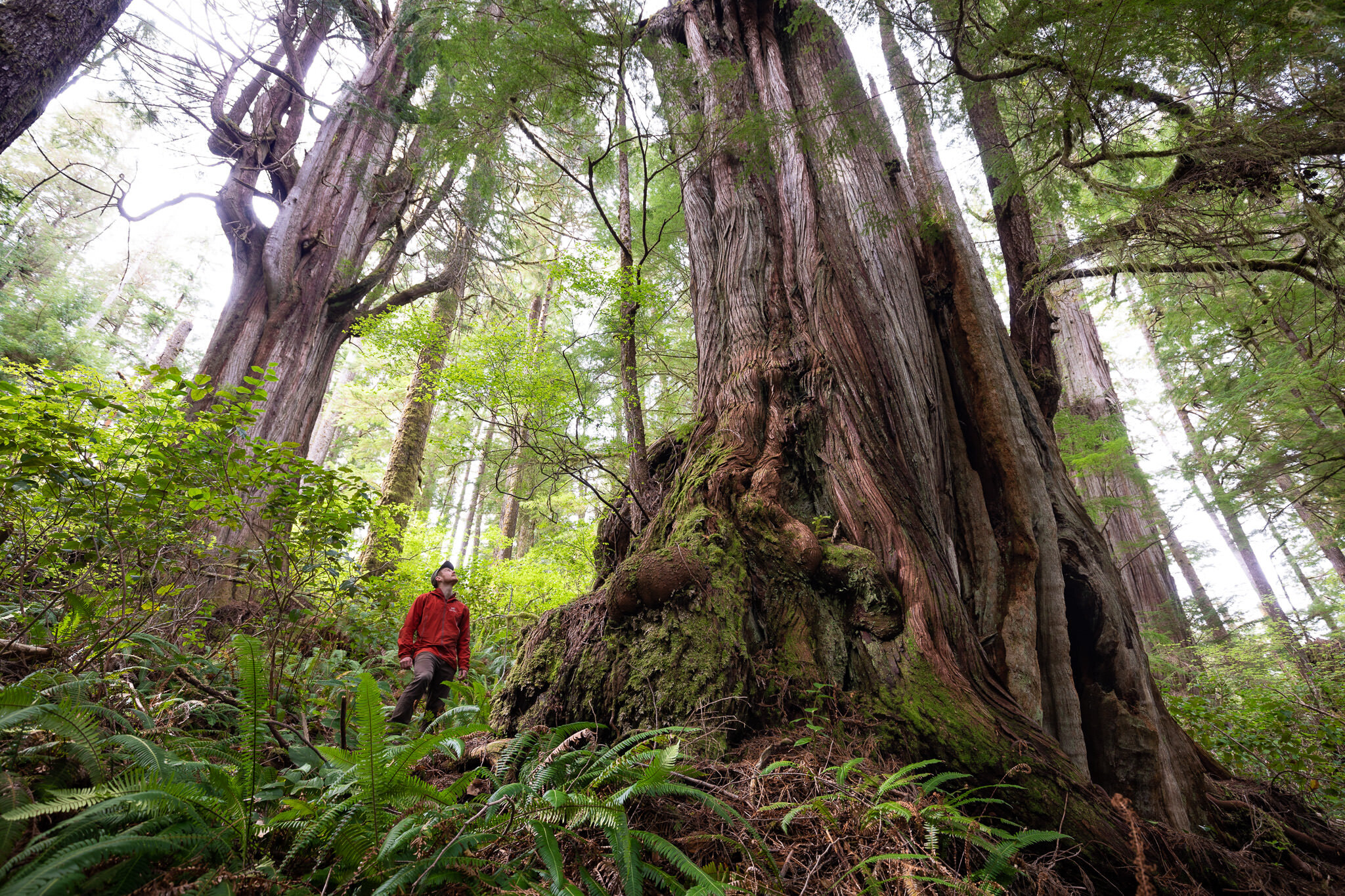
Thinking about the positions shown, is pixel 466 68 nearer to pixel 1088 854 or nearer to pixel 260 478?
pixel 260 478

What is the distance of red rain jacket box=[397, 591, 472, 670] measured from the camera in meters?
4.50

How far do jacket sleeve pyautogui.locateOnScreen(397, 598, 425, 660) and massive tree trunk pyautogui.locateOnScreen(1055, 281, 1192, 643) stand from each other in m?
7.40

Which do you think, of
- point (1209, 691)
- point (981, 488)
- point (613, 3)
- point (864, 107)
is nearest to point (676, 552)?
point (981, 488)

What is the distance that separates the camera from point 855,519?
3102mm

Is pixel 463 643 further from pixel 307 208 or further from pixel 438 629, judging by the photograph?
pixel 307 208

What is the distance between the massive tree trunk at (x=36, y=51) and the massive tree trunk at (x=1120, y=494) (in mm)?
8454

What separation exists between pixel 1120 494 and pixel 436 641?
842cm

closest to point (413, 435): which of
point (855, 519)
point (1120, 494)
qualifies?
point (855, 519)

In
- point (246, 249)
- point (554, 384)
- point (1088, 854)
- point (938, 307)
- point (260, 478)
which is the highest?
point (246, 249)

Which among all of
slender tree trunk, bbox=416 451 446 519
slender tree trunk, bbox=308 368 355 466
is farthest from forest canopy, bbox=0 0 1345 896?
slender tree trunk, bbox=308 368 355 466

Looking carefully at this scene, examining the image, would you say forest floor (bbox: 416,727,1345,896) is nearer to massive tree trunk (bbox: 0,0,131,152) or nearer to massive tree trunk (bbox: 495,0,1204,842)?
massive tree trunk (bbox: 495,0,1204,842)

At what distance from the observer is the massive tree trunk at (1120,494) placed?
23.3 feet

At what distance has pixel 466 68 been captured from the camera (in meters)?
4.84

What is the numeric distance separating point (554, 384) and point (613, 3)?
3619 millimetres
